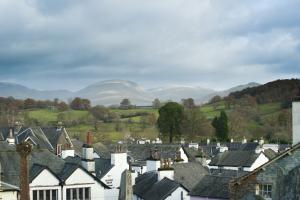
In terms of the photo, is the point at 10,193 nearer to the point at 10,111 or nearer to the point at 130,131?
the point at 130,131

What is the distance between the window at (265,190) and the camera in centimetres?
3111

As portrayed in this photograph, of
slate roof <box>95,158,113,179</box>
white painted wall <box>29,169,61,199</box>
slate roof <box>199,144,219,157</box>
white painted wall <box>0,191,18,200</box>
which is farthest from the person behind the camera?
slate roof <box>199,144,219,157</box>

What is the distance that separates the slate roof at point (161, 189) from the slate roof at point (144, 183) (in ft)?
2.93

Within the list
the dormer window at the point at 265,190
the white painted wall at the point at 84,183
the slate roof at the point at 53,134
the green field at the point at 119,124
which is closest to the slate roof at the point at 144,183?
the white painted wall at the point at 84,183

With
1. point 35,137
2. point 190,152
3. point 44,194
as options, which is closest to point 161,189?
point 44,194

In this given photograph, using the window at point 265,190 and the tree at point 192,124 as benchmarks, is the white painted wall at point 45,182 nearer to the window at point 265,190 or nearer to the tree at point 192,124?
the window at point 265,190

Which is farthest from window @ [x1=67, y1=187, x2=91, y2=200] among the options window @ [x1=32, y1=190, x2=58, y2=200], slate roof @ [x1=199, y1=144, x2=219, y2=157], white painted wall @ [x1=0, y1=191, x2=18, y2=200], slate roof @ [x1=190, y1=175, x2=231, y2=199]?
slate roof @ [x1=199, y1=144, x2=219, y2=157]

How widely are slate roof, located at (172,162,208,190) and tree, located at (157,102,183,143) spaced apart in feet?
306

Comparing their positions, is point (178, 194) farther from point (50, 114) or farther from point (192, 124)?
point (50, 114)

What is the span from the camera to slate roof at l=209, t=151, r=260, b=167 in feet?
270

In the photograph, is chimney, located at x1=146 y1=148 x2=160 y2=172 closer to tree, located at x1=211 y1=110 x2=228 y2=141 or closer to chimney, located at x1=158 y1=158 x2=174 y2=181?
chimney, located at x1=158 y1=158 x2=174 y2=181

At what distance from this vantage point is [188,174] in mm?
49969

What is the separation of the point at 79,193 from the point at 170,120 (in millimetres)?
107609

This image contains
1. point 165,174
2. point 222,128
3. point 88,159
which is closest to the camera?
point 88,159
